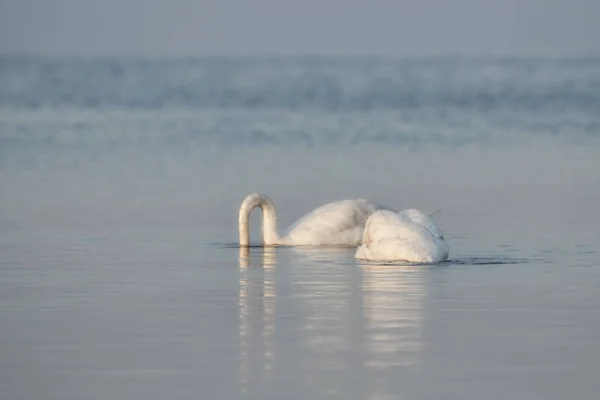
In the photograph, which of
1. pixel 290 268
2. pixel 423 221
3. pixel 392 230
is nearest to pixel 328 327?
pixel 290 268

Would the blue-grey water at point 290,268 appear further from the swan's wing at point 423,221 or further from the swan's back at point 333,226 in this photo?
the swan's back at point 333,226

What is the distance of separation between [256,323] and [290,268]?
412cm

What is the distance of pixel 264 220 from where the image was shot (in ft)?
77.0

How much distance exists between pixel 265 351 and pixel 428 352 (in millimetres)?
1096

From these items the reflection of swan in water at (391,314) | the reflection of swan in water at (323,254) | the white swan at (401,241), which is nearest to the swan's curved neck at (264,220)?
the reflection of swan in water at (323,254)

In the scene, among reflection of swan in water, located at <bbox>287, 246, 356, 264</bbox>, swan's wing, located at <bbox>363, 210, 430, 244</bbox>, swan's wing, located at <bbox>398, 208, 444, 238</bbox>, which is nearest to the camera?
swan's wing, located at <bbox>363, 210, 430, 244</bbox>

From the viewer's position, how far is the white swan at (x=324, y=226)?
2280 centimetres

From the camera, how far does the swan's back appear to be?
2280 centimetres

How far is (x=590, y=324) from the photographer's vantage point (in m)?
15.8

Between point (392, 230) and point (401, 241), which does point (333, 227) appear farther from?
point (401, 241)

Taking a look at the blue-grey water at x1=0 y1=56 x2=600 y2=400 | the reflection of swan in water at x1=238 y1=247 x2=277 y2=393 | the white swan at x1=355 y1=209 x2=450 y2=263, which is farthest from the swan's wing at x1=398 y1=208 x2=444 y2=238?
the reflection of swan in water at x1=238 y1=247 x2=277 y2=393

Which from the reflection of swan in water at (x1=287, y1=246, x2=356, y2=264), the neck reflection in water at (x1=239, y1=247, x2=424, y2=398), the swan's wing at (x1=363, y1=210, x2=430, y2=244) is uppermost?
the swan's wing at (x1=363, y1=210, x2=430, y2=244)

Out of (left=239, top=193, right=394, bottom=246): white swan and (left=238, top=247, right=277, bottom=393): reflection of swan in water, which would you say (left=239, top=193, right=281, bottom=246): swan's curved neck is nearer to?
(left=239, top=193, right=394, bottom=246): white swan

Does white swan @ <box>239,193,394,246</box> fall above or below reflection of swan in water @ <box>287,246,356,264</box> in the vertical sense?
above
